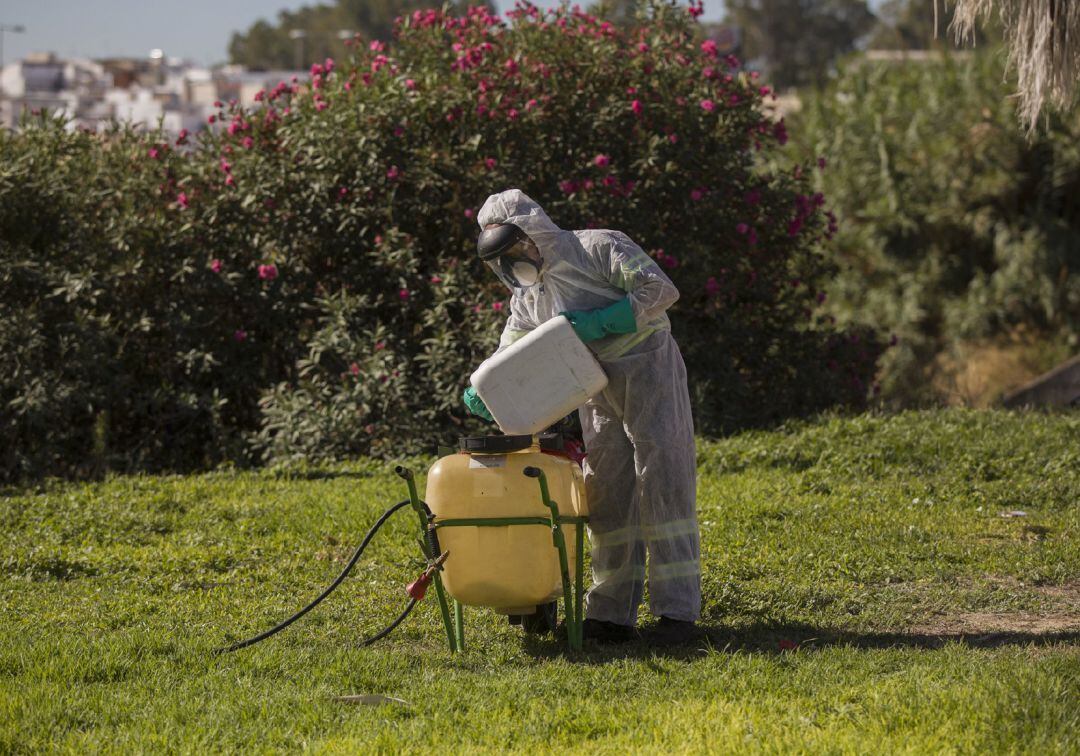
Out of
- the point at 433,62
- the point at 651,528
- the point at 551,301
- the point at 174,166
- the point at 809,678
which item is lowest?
the point at 809,678

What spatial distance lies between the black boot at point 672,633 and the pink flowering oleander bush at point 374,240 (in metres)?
4.08

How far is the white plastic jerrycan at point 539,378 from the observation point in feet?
16.1

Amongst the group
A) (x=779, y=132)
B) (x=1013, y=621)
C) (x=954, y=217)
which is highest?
(x=779, y=132)

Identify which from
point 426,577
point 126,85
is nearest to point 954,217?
point 426,577

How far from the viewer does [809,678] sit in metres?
4.64

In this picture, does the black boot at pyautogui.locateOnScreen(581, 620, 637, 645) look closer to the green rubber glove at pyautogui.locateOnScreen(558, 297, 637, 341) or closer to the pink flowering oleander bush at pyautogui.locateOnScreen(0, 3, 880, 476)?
the green rubber glove at pyautogui.locateOnScreen(558, 297, 637, 341)

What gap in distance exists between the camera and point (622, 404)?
17.4ft

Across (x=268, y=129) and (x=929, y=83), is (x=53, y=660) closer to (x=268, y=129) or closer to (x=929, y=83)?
(x=268, y=129)

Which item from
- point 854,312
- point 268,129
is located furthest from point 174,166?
point 854,312

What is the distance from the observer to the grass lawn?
417cm

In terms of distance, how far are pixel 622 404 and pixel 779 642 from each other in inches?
43.1

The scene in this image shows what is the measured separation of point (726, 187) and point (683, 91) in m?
0.77

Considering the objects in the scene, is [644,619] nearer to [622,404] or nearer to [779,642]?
[779,642]

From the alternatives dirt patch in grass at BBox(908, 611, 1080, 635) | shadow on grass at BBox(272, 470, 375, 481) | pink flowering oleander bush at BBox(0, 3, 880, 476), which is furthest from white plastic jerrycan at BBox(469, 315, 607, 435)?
pink flowering oleander bush at BBox(0, 3, 880, 476)
